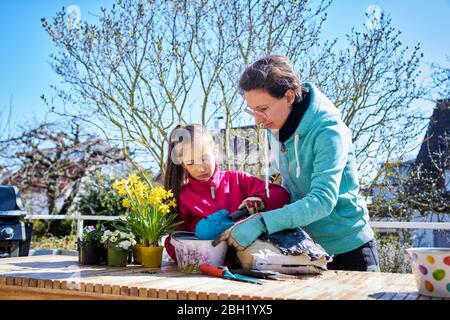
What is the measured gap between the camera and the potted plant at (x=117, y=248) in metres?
1.47

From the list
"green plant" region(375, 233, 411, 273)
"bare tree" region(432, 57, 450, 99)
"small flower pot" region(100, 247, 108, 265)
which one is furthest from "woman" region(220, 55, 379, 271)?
"bare tree" region(432, 57, 450, 99)

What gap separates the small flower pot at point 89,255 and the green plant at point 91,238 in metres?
0.01

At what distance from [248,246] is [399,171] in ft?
15.6

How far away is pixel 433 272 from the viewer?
952 millimetres

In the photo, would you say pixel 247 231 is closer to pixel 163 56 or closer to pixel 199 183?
pixel 199 183

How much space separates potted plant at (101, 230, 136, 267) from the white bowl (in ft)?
0.69

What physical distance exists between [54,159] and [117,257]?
21.9ft

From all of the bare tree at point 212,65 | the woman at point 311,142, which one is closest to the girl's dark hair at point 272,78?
the woman at point 311,142

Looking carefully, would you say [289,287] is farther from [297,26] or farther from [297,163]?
[297,26]

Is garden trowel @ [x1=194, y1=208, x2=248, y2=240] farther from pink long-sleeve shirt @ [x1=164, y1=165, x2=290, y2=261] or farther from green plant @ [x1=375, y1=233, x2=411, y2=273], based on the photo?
green plant @ [x1=375, y1=233, x2=411, y2=273]

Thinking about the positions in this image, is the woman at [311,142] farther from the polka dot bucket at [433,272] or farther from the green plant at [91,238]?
A: the green plant at [91,238]

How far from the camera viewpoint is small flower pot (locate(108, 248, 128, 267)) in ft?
4.82

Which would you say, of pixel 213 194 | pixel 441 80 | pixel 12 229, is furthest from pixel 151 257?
pixel 441 80
